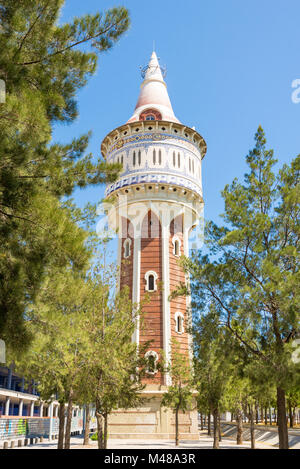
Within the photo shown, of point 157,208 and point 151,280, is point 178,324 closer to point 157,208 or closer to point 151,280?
point 151,280

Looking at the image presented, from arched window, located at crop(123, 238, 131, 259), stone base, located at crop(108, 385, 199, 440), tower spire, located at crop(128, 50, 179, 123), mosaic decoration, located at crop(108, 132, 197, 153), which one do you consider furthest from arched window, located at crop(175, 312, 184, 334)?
tower spire, located at crop(128, 50, 179, 123)

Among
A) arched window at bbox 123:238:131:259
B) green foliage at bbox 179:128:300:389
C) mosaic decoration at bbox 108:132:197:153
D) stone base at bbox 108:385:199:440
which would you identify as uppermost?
mosaic decoration at bbox 108:132:197:153

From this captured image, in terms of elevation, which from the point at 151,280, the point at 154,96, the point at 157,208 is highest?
the point at 154,96

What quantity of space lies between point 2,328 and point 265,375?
6836mm

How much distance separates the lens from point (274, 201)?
538 inches

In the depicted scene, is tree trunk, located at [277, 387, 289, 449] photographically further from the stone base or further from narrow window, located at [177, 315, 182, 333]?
narrow window, located at [177, 315, 182, 333]

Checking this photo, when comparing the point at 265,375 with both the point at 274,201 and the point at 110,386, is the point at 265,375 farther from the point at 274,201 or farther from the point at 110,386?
the point at 110,386

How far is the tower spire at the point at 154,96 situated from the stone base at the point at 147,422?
2151 centimetres

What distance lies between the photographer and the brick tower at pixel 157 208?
102 ft

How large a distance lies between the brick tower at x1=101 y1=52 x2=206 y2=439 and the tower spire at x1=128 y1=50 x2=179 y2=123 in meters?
0.17

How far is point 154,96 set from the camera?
125 feet

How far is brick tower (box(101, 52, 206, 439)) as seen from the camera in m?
30.9

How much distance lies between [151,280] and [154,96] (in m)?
16.8

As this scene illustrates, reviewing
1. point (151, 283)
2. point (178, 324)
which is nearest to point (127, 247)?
point (151, 283)
